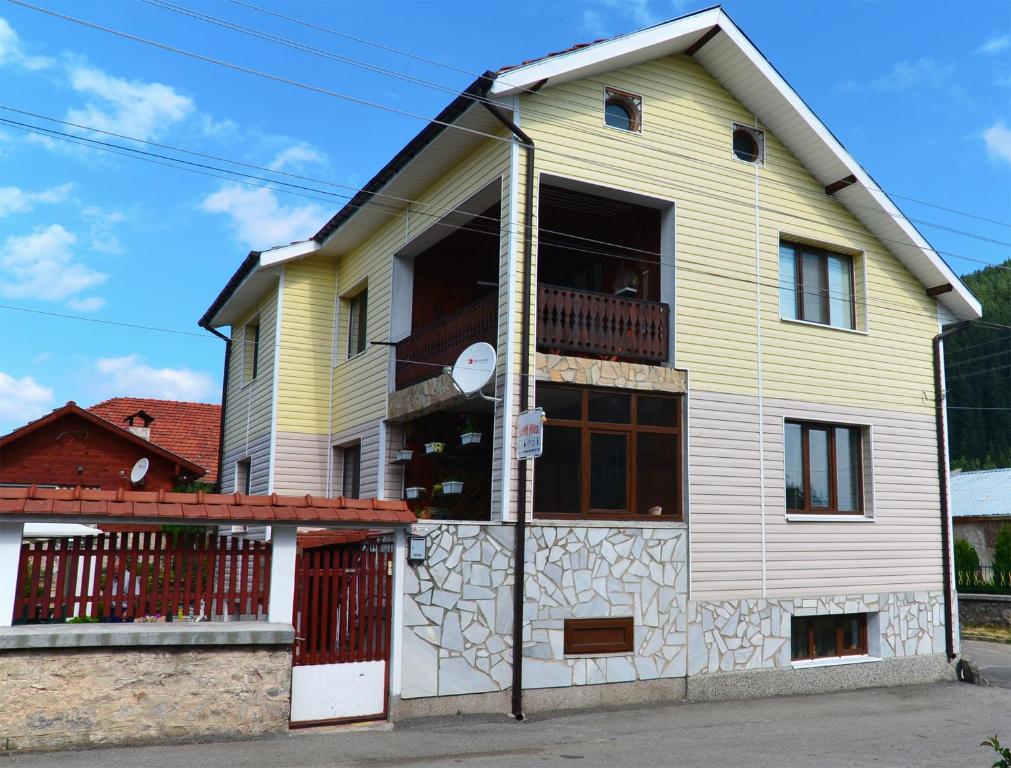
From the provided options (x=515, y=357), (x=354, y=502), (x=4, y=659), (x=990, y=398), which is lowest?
(x=4, y=659)

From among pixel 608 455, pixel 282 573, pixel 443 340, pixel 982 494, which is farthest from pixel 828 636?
pixel 982 494

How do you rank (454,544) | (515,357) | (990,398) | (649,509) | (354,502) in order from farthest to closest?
(990,398), (649,509), (515,357), (454,544), (354,502)

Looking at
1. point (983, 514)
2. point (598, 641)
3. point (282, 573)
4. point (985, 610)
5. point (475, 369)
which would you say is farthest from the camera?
point (983, 514)

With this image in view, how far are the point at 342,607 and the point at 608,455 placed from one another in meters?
4.17

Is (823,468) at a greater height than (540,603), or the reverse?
(823,468)

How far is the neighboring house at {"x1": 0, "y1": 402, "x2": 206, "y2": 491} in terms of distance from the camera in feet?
68.5

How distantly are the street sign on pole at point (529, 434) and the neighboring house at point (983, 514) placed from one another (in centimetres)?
1853

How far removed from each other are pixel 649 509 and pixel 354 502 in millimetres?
4411

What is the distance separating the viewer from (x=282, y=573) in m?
9.84

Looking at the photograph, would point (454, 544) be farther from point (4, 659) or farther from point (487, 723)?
point (4, 659)

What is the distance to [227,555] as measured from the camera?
9727 millimetres

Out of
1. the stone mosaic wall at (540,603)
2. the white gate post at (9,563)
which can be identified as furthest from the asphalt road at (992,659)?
the white gate post at (9,563)

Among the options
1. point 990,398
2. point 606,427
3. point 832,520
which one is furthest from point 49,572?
point 990,398

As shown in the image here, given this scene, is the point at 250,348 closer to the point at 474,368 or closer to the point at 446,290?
the point at 446,290
